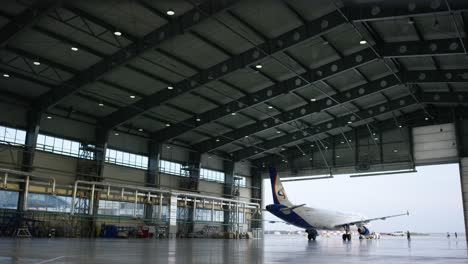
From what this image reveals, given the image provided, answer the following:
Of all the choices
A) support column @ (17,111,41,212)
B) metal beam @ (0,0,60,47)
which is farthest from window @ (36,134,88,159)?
metal beam @ (0,0,60,47)

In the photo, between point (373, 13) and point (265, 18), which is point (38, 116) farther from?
point (373, 13)

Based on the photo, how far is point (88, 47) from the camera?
99.8ft

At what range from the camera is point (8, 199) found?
3644 centimetres

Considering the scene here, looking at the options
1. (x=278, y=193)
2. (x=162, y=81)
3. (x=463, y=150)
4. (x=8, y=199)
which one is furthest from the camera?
(x=463, y=150)

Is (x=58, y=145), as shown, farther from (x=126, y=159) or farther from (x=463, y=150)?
(x=463, y=150)

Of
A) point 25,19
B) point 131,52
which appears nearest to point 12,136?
point 25,19

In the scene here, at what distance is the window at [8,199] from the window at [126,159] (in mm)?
10412

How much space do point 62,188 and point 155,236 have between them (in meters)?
11.4

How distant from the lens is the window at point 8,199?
3600 centimetres

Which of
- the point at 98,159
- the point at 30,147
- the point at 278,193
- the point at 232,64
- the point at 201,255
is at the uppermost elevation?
the point at 232,64

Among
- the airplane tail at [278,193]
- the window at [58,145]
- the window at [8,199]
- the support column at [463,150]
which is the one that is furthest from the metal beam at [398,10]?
the window at [8,199]

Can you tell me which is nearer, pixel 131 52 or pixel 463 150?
pixel 131 52

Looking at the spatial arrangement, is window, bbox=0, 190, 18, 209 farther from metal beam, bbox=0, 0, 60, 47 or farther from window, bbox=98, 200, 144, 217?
metal beam, bbox=0, 0, 60, 47

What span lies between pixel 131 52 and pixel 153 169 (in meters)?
22.1
